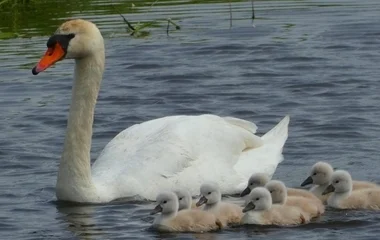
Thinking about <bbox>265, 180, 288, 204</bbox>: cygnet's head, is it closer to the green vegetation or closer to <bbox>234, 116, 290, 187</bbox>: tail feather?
<bbox>234, 116, 290, 187</bbox>: tail feather

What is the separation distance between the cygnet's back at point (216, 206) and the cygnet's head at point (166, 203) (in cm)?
29

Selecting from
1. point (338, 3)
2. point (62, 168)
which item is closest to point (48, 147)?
point (62, 168)

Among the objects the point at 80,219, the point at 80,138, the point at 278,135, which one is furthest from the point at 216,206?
the point at 278,135

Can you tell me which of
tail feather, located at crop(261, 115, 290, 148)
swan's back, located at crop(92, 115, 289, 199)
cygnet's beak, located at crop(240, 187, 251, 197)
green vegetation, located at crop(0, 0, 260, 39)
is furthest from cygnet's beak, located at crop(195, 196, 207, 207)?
green vegetation, located at crop(0, 0, 260, 39)

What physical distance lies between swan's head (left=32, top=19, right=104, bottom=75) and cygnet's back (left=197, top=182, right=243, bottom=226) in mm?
1723

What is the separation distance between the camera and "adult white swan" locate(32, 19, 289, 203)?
11.6m

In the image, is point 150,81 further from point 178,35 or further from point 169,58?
point 178,35

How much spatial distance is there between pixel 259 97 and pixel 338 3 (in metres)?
5.09

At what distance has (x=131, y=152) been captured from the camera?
11953 mm

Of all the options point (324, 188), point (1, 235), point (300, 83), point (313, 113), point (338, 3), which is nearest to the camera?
point (1, 235)

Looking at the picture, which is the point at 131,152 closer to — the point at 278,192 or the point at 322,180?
the point at 278,192

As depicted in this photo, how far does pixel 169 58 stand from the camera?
1764 centimetres

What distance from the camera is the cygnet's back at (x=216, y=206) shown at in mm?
10734

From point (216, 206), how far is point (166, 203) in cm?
45
